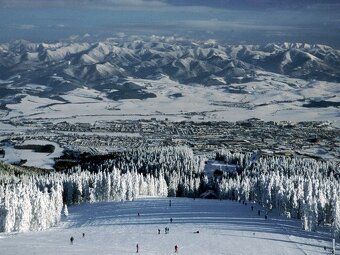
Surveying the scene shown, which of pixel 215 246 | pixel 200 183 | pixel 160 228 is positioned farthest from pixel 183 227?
pixel 200 183

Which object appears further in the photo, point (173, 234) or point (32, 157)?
point (32, 157)

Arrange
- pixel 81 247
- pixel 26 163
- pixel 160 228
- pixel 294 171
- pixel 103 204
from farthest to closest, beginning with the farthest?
pixel 26 163 → pixel 294 171 → pixel 103 204 → pixel 160 228 → pixel 81 247

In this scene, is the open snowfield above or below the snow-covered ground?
above

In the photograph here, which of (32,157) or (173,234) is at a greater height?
(173,234)

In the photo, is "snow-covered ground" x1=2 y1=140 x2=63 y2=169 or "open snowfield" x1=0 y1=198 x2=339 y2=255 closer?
"open snowfield" x1=0 y1=198 x2=339 y2=255

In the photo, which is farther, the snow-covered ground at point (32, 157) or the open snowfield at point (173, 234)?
the snow-covered ground at point (32, 157)

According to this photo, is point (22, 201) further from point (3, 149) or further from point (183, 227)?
point (3, 149)

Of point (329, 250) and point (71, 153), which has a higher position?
point (329, 250)

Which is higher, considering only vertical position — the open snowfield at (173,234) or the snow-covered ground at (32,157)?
the open snowfield at (173,234)
